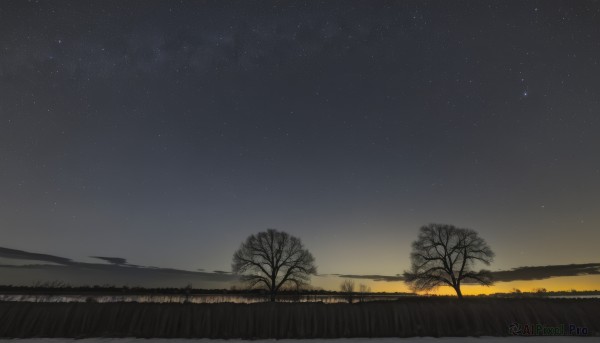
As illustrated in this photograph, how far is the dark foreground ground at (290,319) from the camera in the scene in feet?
48.2

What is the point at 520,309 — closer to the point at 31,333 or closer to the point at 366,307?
the point at 366,307

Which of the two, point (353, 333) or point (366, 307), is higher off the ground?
point (366, 307)

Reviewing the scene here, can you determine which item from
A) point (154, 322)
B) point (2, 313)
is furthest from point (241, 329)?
point (2, 313)

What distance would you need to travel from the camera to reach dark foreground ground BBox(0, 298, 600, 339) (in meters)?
14.7

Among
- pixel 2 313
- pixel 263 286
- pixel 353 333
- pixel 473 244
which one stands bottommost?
pixel 353 333

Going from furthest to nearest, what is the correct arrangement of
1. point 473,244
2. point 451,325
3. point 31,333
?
point 473,244
point 451,325
point 31,333

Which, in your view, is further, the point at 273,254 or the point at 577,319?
the point at 273,254

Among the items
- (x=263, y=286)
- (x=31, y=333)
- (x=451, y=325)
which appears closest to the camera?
(x=31, y=333)

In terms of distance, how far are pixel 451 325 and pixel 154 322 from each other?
Answer: 13.8m

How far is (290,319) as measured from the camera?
15383 millimetres

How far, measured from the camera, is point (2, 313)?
14.9 meters

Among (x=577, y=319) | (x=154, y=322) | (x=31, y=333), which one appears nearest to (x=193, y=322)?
(x=154, y=322)

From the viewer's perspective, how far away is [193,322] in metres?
14.9

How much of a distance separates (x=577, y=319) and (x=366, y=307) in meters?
10.3
